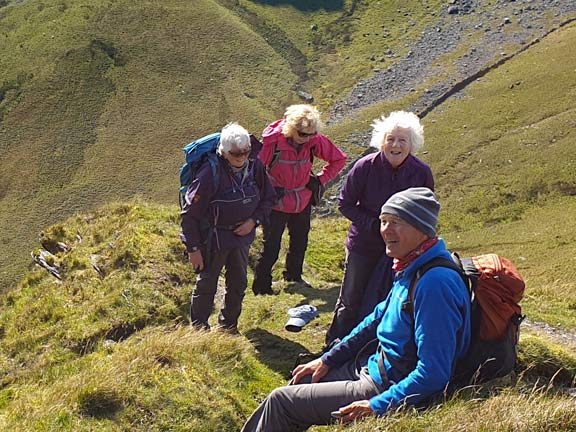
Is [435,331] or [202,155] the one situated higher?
[202,155]

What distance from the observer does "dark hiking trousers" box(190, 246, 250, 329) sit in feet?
30.3

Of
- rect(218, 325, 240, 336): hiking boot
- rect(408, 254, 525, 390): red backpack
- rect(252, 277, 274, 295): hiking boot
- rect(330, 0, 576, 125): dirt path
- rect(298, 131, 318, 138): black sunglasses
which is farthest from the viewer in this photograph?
rect(330, 0, 576, 125): dirt path

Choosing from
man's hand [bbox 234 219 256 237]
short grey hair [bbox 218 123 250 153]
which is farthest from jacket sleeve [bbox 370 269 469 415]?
man's hand [bbox 234 219 256 237]

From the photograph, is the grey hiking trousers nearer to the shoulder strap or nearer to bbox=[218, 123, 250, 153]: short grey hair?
the shoulder strap

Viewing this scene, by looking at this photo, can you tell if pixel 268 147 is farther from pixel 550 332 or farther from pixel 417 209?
pixel 417 209

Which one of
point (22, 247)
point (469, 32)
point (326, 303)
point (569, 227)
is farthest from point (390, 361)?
point (469, 32)

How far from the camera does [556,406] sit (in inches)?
209

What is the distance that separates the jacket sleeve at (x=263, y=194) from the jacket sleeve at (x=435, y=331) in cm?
458

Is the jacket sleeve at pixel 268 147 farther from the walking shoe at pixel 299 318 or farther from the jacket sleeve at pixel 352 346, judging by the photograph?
the jacket sleeve at pixel 352 346

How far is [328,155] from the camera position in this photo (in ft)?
39.2

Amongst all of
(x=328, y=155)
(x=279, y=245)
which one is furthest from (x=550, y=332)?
(x=279, y=245)

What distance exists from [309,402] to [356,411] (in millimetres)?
486

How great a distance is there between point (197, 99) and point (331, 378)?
2452 inches

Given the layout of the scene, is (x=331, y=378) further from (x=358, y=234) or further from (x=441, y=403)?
(x=358, y=234)
